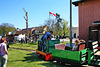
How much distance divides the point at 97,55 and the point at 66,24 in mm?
47441

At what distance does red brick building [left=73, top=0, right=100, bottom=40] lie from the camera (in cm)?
998

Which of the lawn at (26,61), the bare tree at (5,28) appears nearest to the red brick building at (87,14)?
the lawn at (26,61)

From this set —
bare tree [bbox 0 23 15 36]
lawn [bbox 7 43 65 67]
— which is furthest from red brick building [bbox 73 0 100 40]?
bare tree [bbox 0 23 15 36]

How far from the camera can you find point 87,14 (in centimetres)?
1053

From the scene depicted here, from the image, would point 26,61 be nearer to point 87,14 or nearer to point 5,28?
point 87,14

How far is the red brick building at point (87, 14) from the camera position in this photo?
9.98 meters

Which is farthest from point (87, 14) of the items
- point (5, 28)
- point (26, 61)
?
point (5, 28)

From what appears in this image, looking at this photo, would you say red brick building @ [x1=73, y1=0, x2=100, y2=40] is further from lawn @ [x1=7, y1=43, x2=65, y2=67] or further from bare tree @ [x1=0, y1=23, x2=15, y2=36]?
bare tree @ [x1=0, y1=23, x2=15, y2=36]

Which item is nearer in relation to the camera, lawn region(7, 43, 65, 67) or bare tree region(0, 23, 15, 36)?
lawn region(7, 43, 65, 67)

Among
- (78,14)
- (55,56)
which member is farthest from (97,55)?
(78,14)

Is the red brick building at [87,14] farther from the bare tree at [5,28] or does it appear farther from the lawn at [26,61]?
the bare tree at [5,28]

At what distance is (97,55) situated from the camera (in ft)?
18.0

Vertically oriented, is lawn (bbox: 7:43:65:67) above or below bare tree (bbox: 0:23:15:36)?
below

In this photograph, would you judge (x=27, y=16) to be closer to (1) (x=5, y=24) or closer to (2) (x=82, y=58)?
(2) (x=82, y=58)
